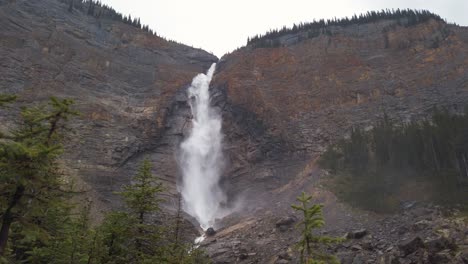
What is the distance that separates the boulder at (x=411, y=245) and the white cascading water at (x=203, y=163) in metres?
19.0

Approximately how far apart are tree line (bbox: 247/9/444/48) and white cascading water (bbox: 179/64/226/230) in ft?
65.0

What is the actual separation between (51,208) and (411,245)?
51.7ft

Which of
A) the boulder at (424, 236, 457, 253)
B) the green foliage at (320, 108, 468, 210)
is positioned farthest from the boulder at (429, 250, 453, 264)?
the green foliage at (320, 108, 468, 210)

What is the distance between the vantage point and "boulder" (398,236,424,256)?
1775cm

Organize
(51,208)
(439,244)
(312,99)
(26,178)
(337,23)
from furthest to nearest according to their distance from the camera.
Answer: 1. (337,23)
2. (312,99)
3. (439,244)
4. (51,208)
5. (26,178)

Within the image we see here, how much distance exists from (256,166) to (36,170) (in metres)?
34.8

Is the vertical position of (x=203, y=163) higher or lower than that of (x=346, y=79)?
lower

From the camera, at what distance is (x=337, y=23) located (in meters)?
70.4

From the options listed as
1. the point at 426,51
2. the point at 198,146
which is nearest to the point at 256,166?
the point at 198,146

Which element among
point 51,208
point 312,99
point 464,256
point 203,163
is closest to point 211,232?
A: point 203,163

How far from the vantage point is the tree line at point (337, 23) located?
61.6 m

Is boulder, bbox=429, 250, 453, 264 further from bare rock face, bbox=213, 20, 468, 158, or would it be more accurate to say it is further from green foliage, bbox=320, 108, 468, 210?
bare rock face, bbox=213, 20, 468, 158

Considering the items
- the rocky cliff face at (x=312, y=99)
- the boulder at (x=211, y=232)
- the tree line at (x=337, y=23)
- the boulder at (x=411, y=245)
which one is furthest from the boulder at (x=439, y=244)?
the tree line at (x=337, y=23)

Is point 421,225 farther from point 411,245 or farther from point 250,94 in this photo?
point 250,94
